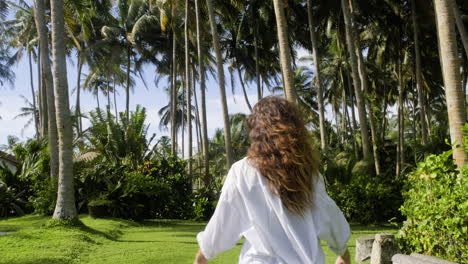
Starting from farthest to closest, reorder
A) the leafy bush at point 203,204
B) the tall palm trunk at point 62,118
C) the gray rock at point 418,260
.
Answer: the leafy bush at point 203,204 < the tall palm trunk at point 62,118 < the gray rock at point 418,260

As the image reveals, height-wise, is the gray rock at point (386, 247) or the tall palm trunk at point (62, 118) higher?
the tall palm trunk at point (62, 118)

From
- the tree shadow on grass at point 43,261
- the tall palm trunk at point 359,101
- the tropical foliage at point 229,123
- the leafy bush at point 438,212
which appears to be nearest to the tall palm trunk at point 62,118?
the tropical foliage at point 229,123

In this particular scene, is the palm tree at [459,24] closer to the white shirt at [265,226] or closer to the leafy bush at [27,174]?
the leafy bush at [27,174]

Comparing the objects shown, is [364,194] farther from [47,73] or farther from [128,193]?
[47,73]

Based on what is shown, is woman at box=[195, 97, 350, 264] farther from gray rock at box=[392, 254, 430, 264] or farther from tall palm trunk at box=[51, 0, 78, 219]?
tall palm trunk at box=[51, 0, 78, 219]

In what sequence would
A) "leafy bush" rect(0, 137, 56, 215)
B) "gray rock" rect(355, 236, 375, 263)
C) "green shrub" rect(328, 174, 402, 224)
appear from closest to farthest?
"gray rock" rect(355, 236, 375, 263) → "green shrub" rect(328, 174, 402, 224) → "leafy bush" rect(0, 137, 56, 215)

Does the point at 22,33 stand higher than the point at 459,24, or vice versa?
the point at 22,33

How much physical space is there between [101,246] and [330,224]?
8.37 meters

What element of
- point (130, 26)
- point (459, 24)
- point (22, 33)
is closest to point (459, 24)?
point (459, 24)

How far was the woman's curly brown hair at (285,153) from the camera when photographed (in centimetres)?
216

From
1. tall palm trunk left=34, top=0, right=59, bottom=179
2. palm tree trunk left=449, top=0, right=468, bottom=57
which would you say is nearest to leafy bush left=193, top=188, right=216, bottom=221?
tall palm trunk left=34, top=0, right=59, bottom=179

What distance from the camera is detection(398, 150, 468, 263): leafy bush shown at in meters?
5.59

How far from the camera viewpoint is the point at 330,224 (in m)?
2.22

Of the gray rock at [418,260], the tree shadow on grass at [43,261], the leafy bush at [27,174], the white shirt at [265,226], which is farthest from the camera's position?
the leafy bush at [27,174]
